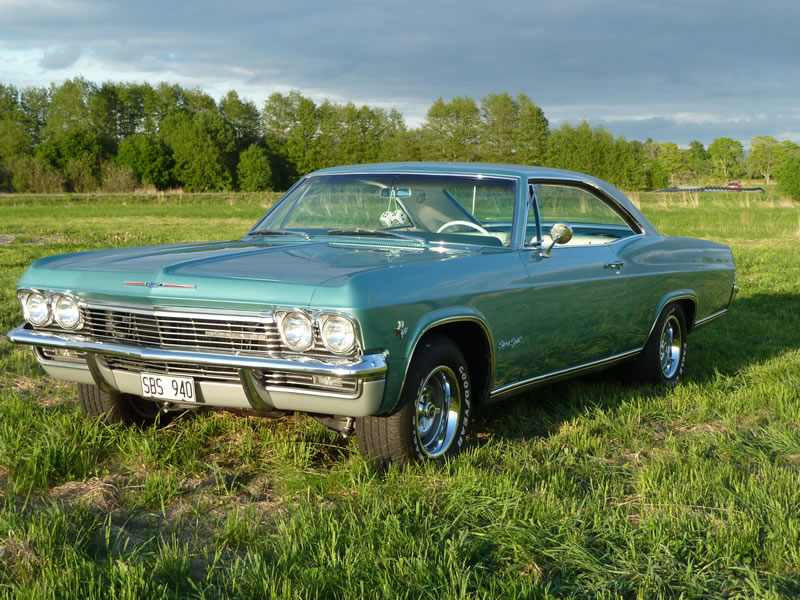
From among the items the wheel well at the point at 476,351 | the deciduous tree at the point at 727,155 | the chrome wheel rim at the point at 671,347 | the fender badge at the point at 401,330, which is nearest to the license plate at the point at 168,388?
the fender badge at the point at 401,330

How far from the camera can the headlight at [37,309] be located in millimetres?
4331

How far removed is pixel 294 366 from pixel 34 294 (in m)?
1.60

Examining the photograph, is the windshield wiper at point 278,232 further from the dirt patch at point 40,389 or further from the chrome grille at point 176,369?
the dirt patch at point 40,389

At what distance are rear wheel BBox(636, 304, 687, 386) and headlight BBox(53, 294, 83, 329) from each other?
3.79 metres

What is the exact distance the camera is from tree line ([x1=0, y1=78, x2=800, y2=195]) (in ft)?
275

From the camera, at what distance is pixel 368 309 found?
3648 mm

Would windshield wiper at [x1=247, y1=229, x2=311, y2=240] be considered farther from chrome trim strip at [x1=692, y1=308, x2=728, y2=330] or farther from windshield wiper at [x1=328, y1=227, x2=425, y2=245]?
chrome trim strip at [x1=692, y1=308, x2=728, y2=330]

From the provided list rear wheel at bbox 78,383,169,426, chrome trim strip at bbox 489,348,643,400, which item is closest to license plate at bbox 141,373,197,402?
rear wheel at bbox 78,383,169,426

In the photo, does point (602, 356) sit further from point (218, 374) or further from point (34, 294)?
point (34, 294)

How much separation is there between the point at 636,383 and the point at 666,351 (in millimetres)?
418

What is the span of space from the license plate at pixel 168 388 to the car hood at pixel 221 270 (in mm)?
363

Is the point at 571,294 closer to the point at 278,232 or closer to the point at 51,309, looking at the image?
the point at 278,232

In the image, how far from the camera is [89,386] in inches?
187

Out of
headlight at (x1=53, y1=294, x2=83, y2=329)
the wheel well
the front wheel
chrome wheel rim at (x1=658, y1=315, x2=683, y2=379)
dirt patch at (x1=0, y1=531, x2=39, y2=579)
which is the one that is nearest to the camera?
dirt patch at (x1=0, y1=531, x2=39, y2=579)
